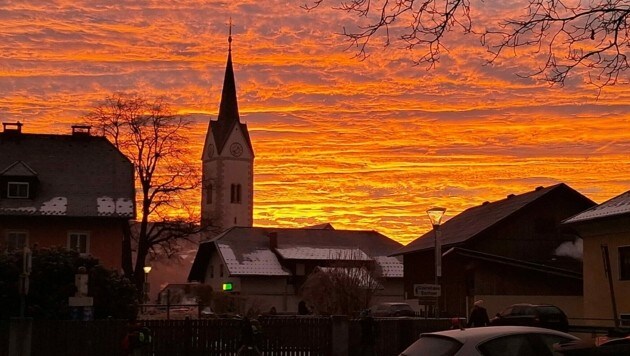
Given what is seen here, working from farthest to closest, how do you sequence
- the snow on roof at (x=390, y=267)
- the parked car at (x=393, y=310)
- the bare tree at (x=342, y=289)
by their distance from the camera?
the snow on roof at (x=390, y=267) → the bare tree at (x=342, y=289) → the parked car at (x=393, y=310)

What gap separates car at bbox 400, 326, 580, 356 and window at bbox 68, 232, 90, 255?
40.7m

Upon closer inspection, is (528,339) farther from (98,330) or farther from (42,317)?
(42,317)

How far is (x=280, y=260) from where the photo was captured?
8869cm

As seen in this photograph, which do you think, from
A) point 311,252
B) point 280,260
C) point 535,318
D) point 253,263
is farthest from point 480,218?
point 311,252

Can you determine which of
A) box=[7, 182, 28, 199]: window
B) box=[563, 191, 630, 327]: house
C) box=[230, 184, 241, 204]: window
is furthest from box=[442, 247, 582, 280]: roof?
box=[230, 184, 241, 204]: window

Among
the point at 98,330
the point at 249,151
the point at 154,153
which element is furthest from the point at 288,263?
the point at 249,151

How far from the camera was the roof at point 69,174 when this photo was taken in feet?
175

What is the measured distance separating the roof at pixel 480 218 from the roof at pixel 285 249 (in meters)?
19.2

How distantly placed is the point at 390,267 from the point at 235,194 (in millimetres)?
66593

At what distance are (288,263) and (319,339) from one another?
55285 mm

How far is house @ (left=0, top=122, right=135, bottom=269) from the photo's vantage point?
53.2 meters

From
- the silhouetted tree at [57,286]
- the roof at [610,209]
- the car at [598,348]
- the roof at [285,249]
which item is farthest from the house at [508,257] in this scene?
the car at [598,348]

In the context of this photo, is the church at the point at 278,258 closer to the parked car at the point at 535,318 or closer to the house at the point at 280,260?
the house at the point at 280,260

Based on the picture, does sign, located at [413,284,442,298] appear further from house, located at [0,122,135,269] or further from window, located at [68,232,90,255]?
window, located at [68,232,90,255]
